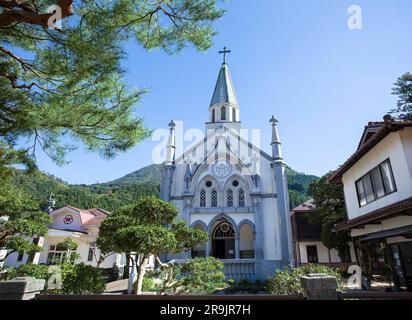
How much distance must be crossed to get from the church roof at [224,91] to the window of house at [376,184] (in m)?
15.7

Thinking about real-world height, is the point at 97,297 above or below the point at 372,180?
below

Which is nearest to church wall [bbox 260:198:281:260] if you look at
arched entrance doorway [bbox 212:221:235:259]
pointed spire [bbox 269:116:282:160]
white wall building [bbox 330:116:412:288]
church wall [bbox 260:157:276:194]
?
church wall [bbox 260:157:276:194]

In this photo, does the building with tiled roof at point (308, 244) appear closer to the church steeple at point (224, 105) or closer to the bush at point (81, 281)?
the church steeple at point (224, 105)

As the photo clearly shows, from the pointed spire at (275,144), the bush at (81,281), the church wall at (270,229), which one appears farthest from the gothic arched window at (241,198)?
the bush at (81,281)

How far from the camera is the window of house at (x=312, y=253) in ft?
75.7

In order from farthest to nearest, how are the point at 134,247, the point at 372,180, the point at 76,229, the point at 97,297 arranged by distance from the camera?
the point at 76,229
the point at 372,180
the point at 134,247
the point at 97,297

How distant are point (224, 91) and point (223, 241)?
14.6m

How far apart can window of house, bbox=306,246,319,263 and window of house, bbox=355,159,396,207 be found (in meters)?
13.8

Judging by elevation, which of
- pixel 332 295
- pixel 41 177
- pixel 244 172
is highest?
pixel 244 172

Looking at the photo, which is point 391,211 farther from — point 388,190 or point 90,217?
point 90,217
